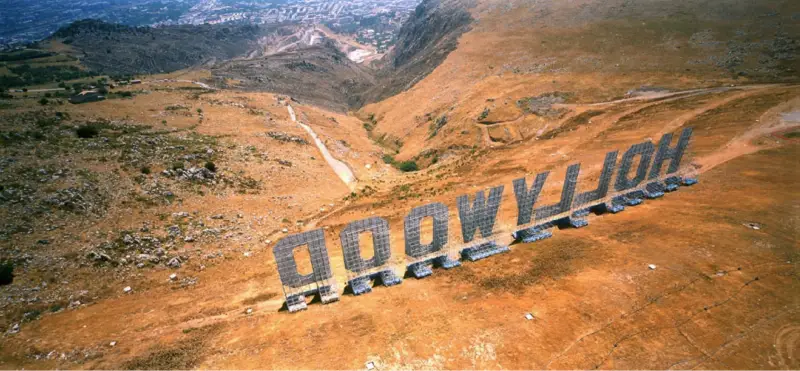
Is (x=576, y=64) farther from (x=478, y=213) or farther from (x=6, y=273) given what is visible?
(x=6, y=273)

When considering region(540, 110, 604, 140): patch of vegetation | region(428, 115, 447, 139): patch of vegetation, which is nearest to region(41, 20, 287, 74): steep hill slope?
region(428, 115, 447, 139): patch of vegetation

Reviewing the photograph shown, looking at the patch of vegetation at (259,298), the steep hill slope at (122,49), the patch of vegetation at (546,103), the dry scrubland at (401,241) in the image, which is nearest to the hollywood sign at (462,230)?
the patch of vegetation at (259,298)

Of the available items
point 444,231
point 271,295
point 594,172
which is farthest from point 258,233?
point 594,172

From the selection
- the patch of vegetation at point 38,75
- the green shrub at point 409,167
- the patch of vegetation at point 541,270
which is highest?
the patch of vegetation at point 38,75

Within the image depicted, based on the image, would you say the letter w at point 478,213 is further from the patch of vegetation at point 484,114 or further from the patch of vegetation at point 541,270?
the patch of vegetation at point 484,114

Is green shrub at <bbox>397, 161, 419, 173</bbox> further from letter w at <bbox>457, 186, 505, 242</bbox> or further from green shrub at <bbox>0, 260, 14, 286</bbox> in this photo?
green shrub at <bbox>0, 260, 14, 286</bbox>

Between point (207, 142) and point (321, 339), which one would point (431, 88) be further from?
point (321, 339)

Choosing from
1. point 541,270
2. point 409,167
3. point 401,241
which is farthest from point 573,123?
point 401,241
